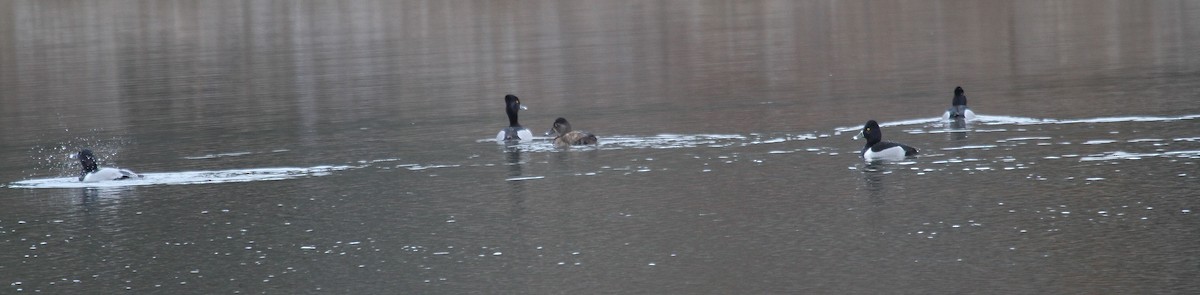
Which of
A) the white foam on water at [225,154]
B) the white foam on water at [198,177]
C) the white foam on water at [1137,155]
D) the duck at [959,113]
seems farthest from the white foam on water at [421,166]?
the white foam on water at [1137,155]

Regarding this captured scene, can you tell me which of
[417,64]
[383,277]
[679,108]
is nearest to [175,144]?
[679,108]

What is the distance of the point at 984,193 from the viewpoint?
17.2 m

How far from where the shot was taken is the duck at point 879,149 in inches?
798

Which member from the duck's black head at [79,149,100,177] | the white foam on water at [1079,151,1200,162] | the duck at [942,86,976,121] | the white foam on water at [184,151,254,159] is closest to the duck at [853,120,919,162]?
the white foam on water at [1079,151,1200,162]

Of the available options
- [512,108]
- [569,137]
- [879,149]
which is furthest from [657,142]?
[879,149]

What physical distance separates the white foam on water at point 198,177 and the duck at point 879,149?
6.20 metres

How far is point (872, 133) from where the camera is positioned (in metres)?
20.8

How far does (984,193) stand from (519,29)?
4713 cm

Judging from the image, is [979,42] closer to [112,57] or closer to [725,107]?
[725,107]

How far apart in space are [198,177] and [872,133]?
26.1ft

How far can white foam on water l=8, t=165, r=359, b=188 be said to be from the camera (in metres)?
→ 20.6

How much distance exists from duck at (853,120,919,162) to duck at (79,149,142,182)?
8.63m

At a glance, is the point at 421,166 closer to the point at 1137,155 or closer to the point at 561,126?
the point at 561,126

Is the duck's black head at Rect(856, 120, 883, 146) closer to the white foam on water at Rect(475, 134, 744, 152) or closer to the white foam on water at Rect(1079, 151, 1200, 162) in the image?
the white foam on water at Rect(475, 134, 744, 152)
